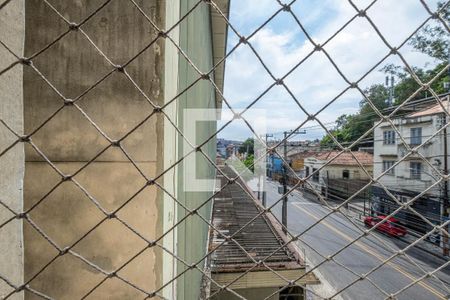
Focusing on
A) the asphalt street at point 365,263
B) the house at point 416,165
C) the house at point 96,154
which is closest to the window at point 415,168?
the house at point 416,165

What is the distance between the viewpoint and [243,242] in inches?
200

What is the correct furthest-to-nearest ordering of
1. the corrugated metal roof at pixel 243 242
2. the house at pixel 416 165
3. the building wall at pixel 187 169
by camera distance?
the house at pixel 416 165 < the corrugated metal roof at pixel 243 242 < the building wall at pixel 187 169

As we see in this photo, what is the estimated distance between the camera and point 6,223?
2.34ft

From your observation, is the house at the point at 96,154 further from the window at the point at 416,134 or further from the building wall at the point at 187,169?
the window at the point at 416,134

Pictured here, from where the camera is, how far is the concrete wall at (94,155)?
0.97 metres

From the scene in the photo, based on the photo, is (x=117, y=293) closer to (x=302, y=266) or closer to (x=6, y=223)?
(x=6, y=223)

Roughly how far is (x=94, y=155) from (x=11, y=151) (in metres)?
0.25

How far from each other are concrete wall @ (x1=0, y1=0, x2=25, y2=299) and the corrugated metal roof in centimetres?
212

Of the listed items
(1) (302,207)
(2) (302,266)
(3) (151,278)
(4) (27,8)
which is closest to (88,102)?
(4) (27,8)

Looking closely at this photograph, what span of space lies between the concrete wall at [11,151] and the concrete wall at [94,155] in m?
0.18

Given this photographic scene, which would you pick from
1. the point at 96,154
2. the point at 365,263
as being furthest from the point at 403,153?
the point at 96,154

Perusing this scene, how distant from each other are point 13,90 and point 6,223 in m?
0.37

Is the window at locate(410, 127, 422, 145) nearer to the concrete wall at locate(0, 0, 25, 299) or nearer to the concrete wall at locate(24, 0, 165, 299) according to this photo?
the concrete wall at locate(24, 0, 165, 299)

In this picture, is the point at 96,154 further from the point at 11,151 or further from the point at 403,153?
the point at 403,153
